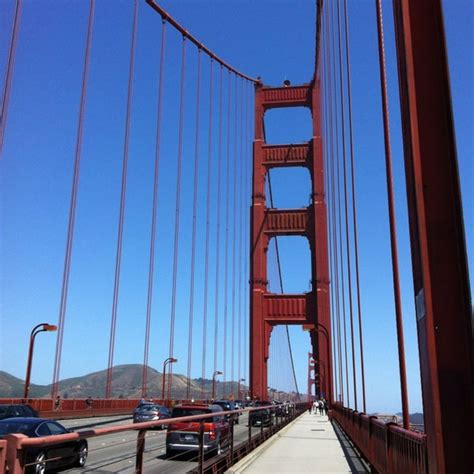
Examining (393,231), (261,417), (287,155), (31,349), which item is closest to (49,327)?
(31,349)

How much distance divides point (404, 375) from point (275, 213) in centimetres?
3689

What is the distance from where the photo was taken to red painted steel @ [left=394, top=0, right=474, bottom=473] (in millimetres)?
3180

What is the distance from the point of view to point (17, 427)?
352 inches

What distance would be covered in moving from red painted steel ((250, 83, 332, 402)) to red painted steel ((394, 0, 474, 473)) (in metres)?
34.4

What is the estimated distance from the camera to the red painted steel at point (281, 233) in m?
38.5

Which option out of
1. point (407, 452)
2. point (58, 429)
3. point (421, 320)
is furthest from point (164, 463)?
point (421, 320)

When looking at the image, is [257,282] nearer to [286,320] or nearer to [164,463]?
[286,320]

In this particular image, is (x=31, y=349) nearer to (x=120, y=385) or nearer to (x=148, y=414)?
(x=148, y=414)

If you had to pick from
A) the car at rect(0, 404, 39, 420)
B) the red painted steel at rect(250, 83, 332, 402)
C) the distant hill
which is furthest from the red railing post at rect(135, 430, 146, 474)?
the distant hill

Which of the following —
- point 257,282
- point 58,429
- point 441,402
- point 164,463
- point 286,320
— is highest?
point 257,282

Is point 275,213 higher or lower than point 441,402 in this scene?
higher

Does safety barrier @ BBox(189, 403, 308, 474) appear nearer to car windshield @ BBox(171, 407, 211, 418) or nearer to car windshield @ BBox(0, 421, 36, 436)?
car windshield @ BBox(171, 407, 211, 418)

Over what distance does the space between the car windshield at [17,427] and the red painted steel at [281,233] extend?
28583 millimetres

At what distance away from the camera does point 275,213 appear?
43.4m
